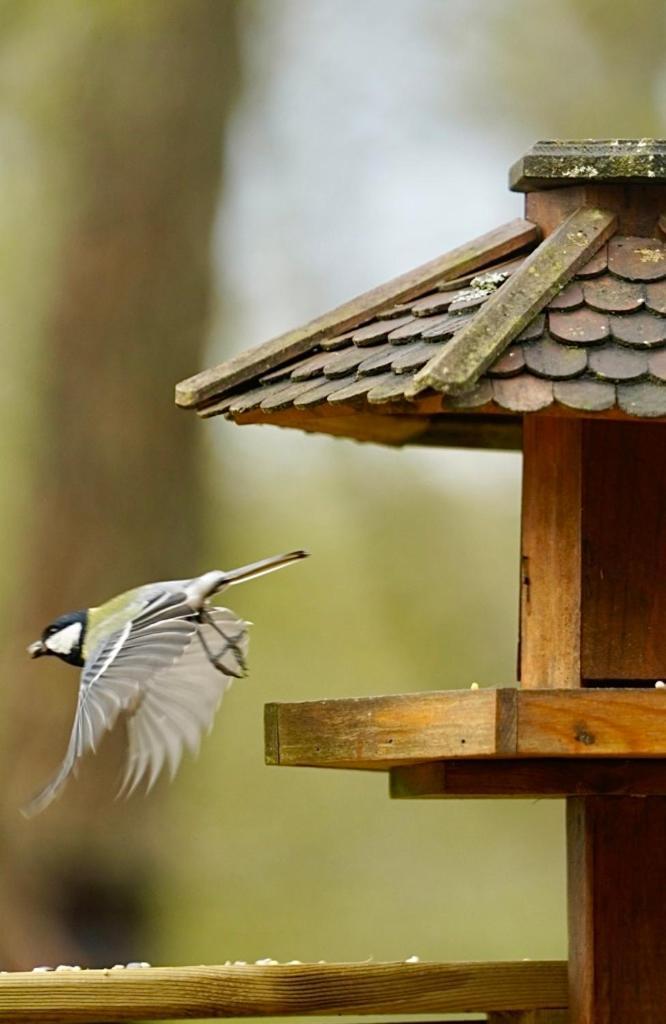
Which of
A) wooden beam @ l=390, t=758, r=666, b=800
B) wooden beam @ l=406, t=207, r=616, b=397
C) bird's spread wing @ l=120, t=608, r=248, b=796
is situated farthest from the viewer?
bird's spread wing @ l=120, t=608, r=248, b=796

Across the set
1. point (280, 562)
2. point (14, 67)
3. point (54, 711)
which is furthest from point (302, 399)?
point (14, 67)

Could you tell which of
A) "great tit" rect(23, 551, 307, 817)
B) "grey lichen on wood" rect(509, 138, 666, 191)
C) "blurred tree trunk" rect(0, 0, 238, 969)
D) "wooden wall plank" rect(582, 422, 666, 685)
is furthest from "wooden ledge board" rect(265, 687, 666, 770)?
"blurred tree trunk" rect(0, 0, 238, 969)

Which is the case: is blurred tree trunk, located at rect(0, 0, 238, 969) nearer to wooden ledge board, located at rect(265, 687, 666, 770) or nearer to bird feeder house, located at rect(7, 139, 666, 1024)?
bird feeder house, located at rect(7, 139, 666, 1024)

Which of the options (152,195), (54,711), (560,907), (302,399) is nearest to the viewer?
(302,399)

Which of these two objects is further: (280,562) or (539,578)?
(280,562)

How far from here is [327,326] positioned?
2.58 m

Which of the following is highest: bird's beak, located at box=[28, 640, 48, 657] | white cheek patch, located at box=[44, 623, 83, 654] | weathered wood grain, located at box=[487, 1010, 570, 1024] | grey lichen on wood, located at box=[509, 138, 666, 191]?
grey lichen on wood, located at box=[509, 138, 666, 191]

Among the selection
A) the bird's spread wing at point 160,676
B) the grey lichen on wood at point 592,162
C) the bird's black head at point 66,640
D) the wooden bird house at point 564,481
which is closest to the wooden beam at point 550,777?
the wooden bird house at point 564,481

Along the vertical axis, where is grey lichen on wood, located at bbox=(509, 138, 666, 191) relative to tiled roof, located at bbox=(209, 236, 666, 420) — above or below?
above

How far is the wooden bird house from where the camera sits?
2.13 meters

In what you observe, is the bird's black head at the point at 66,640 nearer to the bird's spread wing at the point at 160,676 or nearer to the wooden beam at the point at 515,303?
the bird's spread wing at the point at 160,676

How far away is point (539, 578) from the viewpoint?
240 cm

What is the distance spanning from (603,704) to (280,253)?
3767 millimetres

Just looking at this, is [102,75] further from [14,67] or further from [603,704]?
Result: [603,704]
